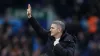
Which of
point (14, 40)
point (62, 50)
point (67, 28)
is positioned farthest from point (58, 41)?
point (67, 28)

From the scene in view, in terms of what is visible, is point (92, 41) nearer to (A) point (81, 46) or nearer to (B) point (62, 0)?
(A) point (81, 46)

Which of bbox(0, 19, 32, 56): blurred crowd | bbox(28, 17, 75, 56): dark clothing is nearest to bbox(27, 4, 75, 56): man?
bbox(28, 17, 75, 56): dark clothing

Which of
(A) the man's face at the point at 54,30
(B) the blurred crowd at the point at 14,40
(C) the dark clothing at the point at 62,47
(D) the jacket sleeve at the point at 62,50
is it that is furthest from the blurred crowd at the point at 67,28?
(D) the jacket sleeve at the point at 62,50

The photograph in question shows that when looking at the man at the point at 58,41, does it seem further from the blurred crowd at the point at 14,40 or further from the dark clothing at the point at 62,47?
the blurred crowd at the point at 14,40

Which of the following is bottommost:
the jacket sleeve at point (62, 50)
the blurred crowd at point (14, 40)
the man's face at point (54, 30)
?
the blurred crowd at point (14, 40)

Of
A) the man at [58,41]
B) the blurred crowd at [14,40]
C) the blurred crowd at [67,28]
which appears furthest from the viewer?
the blurred crowd at [67,28]

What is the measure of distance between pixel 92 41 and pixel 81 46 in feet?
1.24

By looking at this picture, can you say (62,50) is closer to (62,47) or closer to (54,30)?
(62,47)

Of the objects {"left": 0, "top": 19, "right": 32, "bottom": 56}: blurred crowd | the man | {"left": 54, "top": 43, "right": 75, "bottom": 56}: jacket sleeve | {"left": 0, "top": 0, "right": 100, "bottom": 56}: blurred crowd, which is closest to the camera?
{"left": 54, "top": 43, "right": 75, "bottom": 56}: jacket sleeve

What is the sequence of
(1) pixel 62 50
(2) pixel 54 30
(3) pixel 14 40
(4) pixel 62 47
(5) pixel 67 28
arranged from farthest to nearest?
1. (5) pixel 67 28
2. (3) pixel 14 40
3. (2) pixel 54 30
4. (4) pixel 62 47
5. (1) pixel 62 50

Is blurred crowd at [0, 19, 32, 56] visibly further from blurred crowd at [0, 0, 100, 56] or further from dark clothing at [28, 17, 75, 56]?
dark clothing at [28, 17, 75, 56]

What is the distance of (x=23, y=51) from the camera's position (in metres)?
15.0

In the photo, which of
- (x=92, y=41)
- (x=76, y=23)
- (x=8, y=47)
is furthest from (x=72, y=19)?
(x=8, y=47)

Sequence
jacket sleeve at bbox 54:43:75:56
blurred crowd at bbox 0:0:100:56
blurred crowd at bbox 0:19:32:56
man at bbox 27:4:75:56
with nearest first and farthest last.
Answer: jacket sleeve at bbox 54:43:75:56 → man at bbox 27:4:75:56 → blurred crowd at bbox 0:19:32:56 → blurred crowd at bbox 0:0:100:56
